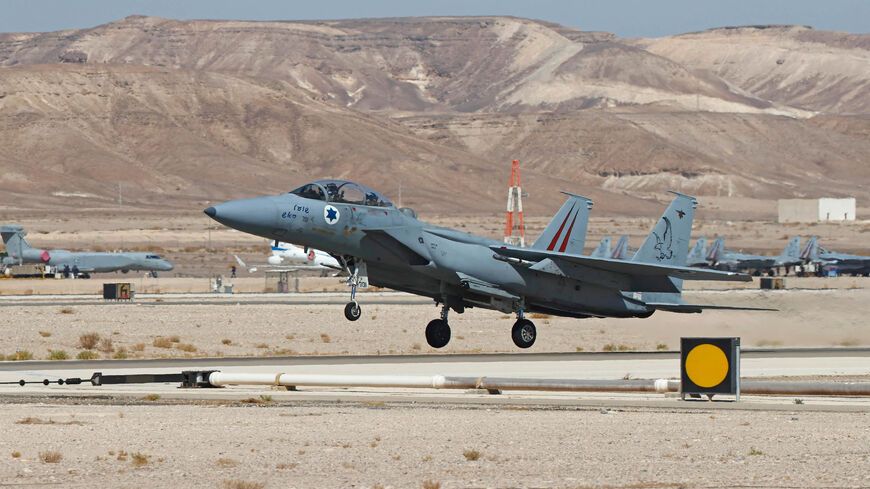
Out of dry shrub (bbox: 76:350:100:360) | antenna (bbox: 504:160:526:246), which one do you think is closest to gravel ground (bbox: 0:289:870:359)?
dry shrub (bbox: 76:350:100:360)

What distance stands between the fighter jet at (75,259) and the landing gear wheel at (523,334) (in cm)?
6084

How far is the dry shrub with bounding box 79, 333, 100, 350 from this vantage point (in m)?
42.4

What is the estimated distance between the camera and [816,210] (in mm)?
168250

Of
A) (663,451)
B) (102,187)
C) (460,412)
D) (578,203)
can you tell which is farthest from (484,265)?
(102,187)

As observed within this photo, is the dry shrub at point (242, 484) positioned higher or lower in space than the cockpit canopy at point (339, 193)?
Answer: lower

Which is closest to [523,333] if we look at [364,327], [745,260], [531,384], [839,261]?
[531,384]

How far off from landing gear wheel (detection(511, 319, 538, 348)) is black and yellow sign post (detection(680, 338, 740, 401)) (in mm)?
6592

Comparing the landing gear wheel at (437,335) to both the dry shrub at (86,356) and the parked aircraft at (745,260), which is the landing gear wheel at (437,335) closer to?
the dry shrub at (86,356)

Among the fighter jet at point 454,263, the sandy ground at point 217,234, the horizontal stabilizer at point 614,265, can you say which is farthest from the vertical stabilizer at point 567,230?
the sandy ground at point 217,234

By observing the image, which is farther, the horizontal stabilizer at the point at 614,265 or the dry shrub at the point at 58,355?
the dry shrub at the point at 58,355

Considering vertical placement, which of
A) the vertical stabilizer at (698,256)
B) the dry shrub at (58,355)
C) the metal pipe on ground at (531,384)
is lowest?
the metal pipe on ground at (531,384)

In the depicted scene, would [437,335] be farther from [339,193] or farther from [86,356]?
[86,356]

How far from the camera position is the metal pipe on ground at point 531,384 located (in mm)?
22828

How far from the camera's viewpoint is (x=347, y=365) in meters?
33.2
